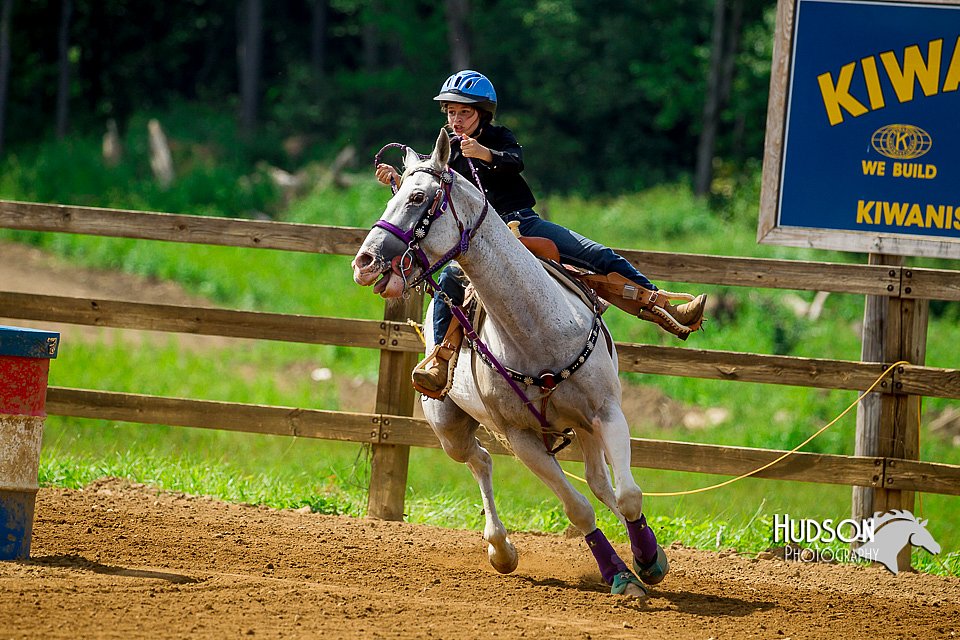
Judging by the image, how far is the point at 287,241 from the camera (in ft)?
26.0

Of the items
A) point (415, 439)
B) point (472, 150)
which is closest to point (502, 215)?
point (472, 150)

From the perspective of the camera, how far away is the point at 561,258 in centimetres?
664

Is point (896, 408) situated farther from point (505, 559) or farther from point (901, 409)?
point (505, 559)

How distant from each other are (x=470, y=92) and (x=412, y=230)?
4.27ft

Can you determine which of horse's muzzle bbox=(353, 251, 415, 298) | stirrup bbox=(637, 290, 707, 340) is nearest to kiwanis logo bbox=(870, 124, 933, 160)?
stirrup bbox=(637, 290, 707, 340)

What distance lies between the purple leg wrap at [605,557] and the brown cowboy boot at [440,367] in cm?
115

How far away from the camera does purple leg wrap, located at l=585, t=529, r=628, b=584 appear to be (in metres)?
6.30

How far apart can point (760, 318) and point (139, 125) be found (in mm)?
23637

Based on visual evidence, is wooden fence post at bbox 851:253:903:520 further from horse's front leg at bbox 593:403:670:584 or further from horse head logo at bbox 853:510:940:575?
horse's front leg at bbox 593:403:670:584

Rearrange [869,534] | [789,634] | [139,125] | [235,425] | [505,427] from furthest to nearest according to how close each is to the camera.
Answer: [139,125] < [235,425] < [869,534] < [505,427] < [789,634]

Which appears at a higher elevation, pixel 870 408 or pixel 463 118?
pixel 463 118

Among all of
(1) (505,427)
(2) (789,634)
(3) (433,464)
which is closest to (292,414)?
(1) (505,427)

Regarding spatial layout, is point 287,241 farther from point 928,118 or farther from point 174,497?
point 928,118

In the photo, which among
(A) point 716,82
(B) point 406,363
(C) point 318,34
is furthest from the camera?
(C) point 318,34
